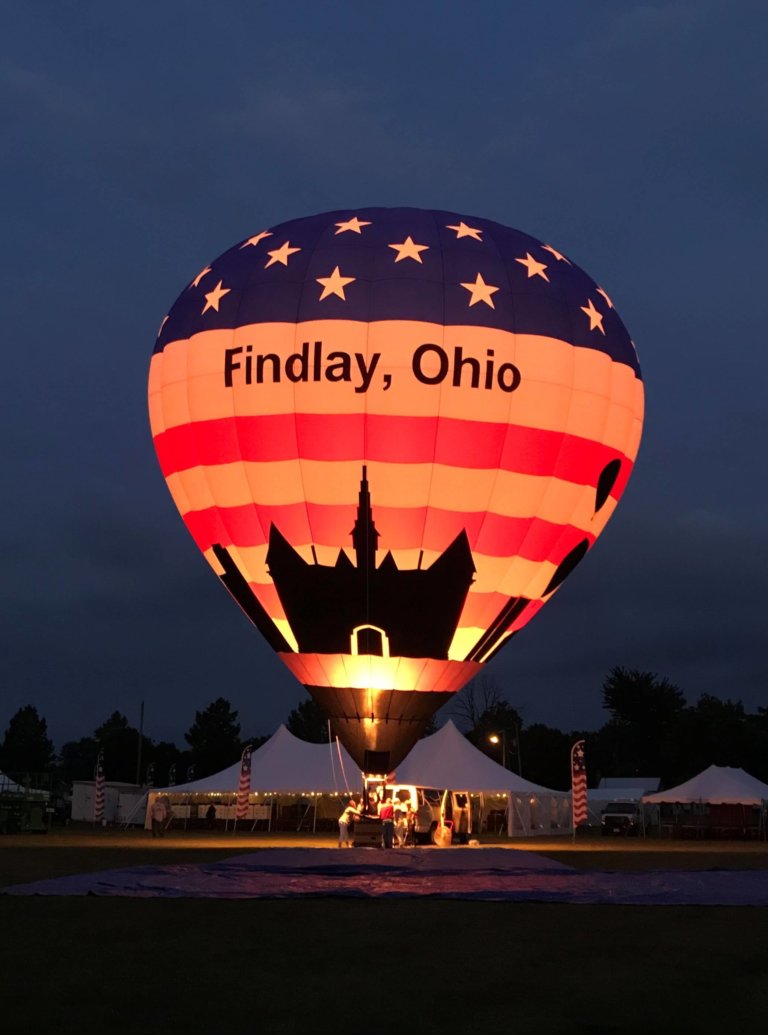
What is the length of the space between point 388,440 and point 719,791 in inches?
837

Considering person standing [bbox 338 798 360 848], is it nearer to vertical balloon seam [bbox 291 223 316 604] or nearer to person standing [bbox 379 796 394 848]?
person standing [bbox 379 796 394 848]

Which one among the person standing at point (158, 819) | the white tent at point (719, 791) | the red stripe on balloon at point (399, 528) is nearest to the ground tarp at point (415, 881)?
the red stripe on balloon at point (399, 528)

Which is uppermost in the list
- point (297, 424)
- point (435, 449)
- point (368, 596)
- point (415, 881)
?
point (297, 424)

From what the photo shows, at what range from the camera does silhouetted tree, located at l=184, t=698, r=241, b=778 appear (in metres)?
91.0

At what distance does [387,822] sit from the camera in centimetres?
2156

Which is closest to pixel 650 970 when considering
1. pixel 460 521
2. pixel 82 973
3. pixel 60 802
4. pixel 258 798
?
pixel 82 973

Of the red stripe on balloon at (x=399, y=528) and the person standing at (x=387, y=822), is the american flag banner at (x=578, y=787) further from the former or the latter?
the red stripe on balloon at (x=399, y=528)

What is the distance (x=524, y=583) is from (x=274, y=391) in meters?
5.45

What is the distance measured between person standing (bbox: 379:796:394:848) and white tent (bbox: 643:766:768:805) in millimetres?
17597

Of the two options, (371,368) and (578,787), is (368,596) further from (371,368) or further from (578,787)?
(578,787)

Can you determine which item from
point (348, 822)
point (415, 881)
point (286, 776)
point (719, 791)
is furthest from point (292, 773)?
point (415, 881)

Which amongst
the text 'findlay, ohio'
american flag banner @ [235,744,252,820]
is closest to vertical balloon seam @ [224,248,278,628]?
the text 'findlay, ohio'

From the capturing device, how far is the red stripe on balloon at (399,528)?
69.3 ft

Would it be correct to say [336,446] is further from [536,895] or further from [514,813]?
[514,813]
